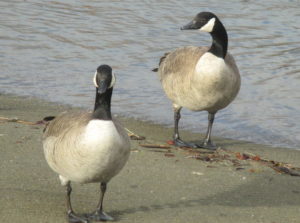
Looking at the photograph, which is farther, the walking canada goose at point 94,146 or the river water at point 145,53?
the river water at point 145,53

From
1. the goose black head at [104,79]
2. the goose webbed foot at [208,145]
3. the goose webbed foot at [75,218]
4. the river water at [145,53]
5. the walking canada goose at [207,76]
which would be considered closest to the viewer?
the goose black head at [104,79]

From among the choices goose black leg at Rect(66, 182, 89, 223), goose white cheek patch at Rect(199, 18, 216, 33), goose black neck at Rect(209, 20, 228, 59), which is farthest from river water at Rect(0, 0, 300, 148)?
goose black leg at Rect(66, 182, 89, 223)

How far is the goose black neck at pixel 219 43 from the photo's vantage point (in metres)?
8.17

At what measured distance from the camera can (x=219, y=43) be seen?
26.9 ft

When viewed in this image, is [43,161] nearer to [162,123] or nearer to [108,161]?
[108,161]

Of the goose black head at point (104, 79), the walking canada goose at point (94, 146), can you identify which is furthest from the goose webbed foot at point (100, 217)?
the goose black head at point (104, 79)

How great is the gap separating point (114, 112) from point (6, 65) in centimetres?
267

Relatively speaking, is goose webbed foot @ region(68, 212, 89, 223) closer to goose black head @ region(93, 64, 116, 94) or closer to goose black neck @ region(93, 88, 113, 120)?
goose black neck @ region(93, 88, 113, 120)

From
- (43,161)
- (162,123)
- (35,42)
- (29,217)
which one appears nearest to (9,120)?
(43,161)

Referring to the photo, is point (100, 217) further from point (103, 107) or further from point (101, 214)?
point (103, 107)

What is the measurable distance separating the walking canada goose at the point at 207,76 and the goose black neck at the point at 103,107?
119 inches

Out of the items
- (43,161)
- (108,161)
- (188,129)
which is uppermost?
(108,161)

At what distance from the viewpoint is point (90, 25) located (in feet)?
46.5

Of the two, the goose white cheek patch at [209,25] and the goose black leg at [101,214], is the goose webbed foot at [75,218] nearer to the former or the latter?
the goose black leg at [101,214]
